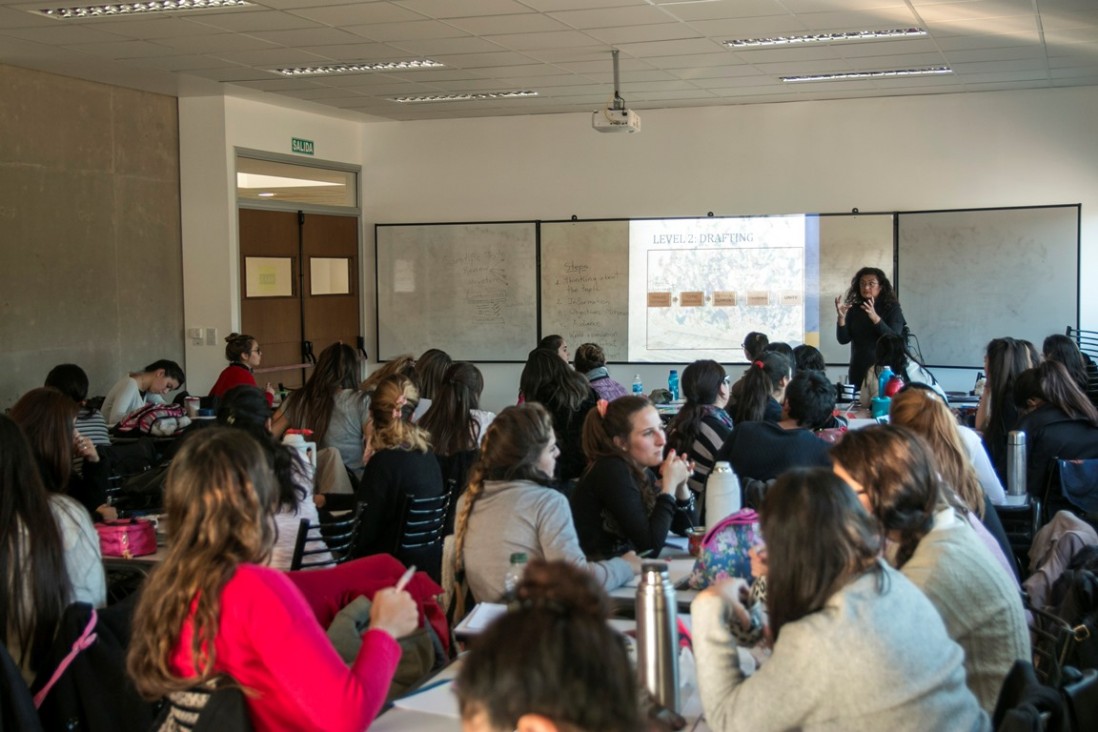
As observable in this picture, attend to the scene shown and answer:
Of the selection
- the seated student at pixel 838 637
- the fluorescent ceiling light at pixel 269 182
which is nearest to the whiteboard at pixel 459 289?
the fluorescent ceiling light at pixel 269 182

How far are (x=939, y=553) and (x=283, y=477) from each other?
7.14ft

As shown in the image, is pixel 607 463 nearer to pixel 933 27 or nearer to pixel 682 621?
pixel 682 621

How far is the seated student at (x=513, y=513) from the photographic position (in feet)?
10.7

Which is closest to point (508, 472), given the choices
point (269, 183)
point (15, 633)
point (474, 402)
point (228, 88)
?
point (15, 633)

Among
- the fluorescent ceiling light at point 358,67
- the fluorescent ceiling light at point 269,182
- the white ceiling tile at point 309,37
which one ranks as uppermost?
the fluorescent ceiling light at point 358,67

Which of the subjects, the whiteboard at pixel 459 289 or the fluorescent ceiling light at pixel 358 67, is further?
the whiteboard at pixel 459 289

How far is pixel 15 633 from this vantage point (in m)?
2.80

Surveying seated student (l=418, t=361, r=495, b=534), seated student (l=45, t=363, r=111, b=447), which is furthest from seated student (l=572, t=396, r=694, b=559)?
seated student (l=45, t=363, r=111, b=447)

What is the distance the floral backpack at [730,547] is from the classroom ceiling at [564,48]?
402cm

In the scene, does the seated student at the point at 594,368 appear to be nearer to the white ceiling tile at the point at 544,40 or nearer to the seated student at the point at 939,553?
the white ceiling tile at the point at 544,40

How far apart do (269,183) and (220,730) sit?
856 cm

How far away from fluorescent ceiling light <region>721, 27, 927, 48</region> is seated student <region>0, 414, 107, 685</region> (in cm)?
577

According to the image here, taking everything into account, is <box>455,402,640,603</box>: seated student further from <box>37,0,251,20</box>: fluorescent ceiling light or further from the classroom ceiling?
<box>37,0,251,20</box>: fluorescent ceiling light

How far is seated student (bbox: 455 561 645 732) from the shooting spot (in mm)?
1227
